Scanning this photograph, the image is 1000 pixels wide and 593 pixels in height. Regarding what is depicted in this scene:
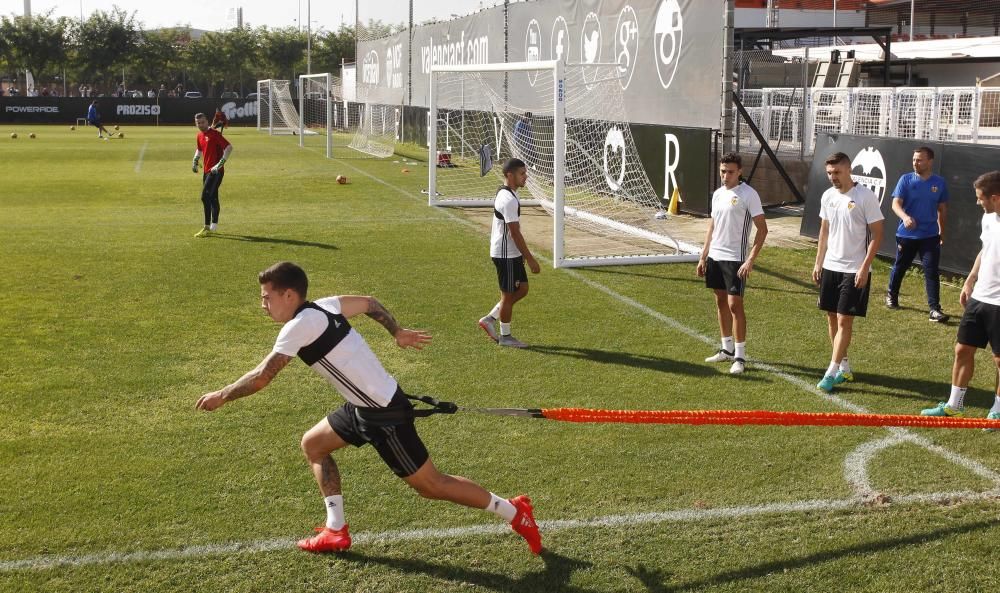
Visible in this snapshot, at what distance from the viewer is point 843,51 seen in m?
39.6

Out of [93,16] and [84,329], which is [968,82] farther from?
[93,16]

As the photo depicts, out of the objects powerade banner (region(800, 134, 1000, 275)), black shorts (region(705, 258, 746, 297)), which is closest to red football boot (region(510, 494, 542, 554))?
black shorts (region(705, 258, 746, 297))

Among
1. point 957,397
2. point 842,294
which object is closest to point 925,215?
point 842,294

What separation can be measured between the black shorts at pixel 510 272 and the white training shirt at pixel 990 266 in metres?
4.21

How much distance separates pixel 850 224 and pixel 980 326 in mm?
1462

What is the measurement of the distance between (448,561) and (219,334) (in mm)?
5721

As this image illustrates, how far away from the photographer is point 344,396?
5.25 m

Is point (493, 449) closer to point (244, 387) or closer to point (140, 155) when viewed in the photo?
point (244, 387)

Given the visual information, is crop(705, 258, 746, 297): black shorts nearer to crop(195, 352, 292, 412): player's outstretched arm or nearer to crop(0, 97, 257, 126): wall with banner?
crop(195, 352, 292, 412): player's outstretched arm

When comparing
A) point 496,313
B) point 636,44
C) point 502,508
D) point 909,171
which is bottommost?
point 502,508

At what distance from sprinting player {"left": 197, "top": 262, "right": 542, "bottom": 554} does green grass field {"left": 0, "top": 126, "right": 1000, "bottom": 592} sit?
0.80 ft

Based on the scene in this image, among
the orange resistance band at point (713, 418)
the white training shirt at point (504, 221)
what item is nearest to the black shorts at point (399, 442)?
the orange resistance band at point (713, 418)

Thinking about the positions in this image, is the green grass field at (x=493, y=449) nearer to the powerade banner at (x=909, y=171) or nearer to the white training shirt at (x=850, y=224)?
the powerade banner at (x=909, y=171)

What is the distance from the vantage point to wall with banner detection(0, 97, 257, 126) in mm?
61031
